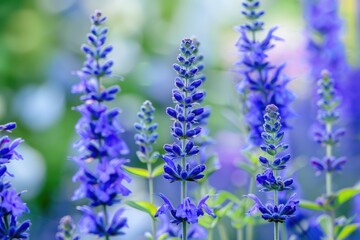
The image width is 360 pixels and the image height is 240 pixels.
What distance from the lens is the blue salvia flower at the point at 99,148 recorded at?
41.6 inches

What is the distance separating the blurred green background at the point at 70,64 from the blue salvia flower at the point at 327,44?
3.71 feet

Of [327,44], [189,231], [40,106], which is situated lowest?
[189,231]

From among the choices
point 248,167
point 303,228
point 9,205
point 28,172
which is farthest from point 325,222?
point 28,172

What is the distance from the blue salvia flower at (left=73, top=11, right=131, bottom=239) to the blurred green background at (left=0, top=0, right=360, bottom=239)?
194 centimetres

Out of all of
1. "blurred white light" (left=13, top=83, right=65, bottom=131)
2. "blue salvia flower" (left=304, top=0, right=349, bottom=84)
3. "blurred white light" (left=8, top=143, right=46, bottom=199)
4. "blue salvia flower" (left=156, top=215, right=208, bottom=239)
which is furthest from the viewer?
"blurred white light" (left=13, top=83, right=65, bottom=131)

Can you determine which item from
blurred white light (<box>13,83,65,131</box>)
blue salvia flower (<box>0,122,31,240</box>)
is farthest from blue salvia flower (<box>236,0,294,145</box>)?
blurred white light (<box>13,83,65,131</box>)

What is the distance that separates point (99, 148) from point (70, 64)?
2.62 meters

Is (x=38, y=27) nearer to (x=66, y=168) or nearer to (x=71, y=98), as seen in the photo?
(x=71, y=98)

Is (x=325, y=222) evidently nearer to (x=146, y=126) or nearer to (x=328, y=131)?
(x=328, y=131)

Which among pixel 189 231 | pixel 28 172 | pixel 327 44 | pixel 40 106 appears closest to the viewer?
pixel 189 231

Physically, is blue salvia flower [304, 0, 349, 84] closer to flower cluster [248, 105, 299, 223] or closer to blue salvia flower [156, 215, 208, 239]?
blue salvia flower [156, 215, 208, 239]

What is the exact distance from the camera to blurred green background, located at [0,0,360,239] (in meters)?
3.27

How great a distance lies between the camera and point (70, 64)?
365 cm

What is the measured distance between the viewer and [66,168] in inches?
133
